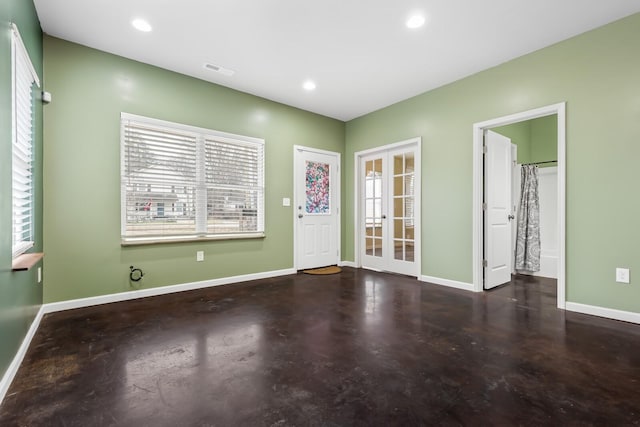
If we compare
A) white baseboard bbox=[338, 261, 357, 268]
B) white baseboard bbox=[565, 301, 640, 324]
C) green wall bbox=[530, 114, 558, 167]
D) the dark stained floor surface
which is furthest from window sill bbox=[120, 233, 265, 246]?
green wall bbox=[530, 114, 558, 167]

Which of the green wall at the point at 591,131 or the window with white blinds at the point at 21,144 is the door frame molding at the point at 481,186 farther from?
the window with white blinds at the point at 21,144

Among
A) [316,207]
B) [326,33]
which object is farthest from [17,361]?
[316,207]

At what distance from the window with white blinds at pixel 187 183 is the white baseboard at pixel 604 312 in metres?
3.78

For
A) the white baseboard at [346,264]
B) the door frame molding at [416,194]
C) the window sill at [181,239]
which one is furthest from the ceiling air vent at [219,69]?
the white baseboard at [346,264]

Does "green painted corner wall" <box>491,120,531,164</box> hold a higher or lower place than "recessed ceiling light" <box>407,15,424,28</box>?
lower

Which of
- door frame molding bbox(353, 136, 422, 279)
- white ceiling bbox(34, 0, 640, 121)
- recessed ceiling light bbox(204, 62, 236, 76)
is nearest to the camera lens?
white ceiling bbox(34, 0, 640, 121)

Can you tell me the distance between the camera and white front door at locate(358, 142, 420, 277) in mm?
4477

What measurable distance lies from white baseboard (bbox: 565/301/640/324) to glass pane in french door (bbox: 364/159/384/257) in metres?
2.59

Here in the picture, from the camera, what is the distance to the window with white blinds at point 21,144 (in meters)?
1.92

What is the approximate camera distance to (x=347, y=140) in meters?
5.52

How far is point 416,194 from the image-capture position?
434cm

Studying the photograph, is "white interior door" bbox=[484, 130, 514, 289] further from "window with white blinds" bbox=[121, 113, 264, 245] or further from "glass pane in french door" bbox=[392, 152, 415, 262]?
"window with white blinds" bbox=[121, 113, 264, 245]

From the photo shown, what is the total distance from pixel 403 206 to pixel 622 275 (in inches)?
99.4

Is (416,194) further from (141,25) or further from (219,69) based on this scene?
(141,25)
